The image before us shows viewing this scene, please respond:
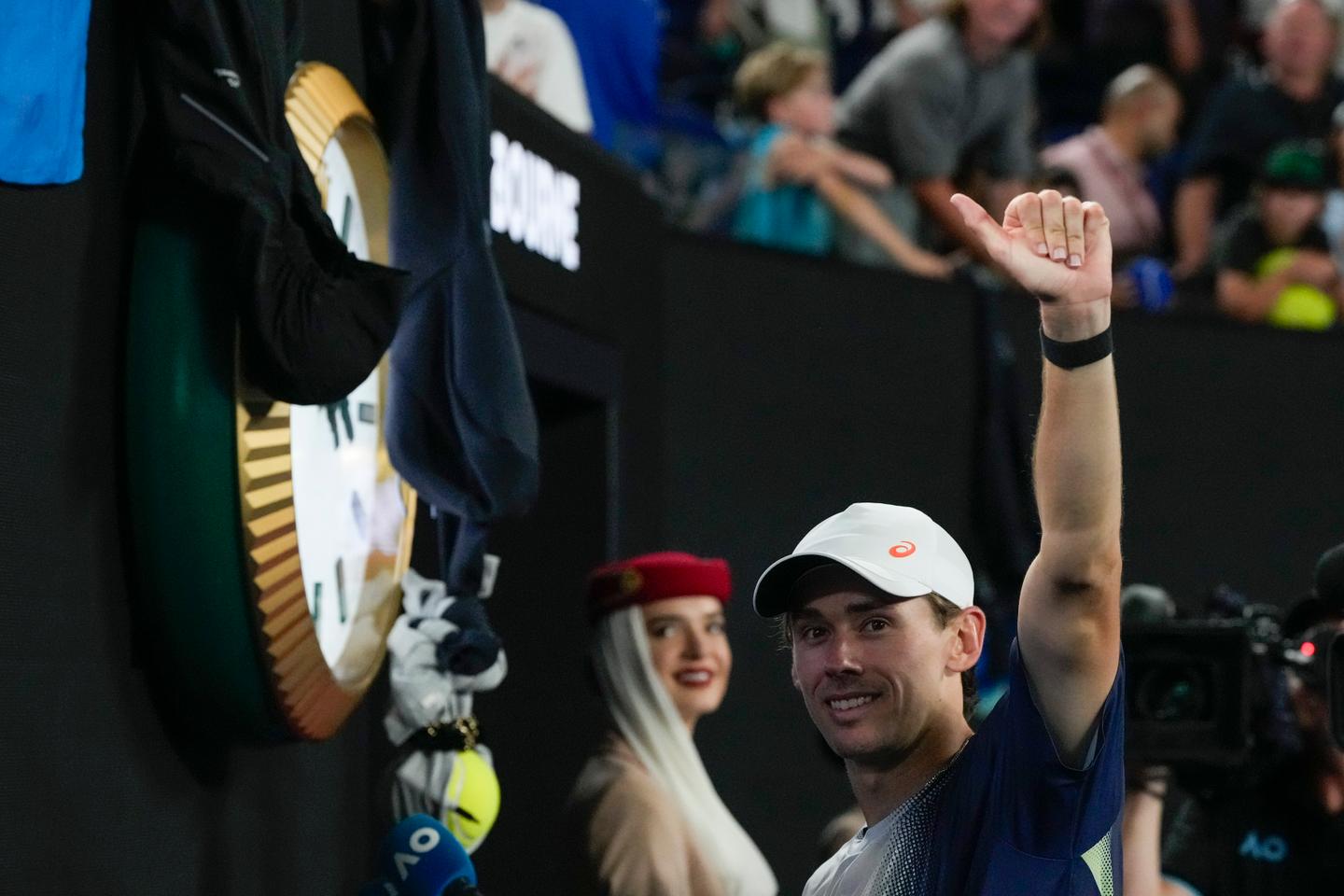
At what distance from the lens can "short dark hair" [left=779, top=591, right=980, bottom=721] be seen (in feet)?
6.24

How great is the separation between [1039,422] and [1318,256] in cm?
446

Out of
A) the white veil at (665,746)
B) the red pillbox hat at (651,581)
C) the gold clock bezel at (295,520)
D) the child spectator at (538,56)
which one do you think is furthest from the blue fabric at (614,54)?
the gold clock bezel at (295,520)

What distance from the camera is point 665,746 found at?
342cm

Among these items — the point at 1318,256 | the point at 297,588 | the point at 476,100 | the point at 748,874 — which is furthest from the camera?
the point at 1318,256

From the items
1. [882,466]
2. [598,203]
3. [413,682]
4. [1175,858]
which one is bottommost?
[1175,858]

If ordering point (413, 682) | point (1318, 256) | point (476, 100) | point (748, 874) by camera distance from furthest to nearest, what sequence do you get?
point (1318, 256) → point (748, 874) → point (476, 100) → point (413, 682)

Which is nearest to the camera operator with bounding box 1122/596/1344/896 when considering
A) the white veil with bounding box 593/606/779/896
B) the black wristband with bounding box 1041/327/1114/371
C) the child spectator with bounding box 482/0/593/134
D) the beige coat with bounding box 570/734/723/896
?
the white veil with bounding box 593/606/779/896

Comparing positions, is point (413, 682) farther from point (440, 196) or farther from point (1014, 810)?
point (1014, 810)

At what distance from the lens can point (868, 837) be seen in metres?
1.87

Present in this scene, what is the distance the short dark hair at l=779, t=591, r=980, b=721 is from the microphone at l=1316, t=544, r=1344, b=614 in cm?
81

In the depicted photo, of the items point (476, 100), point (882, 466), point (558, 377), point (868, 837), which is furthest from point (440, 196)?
point (882, 466)

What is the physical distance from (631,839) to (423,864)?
0.71 m

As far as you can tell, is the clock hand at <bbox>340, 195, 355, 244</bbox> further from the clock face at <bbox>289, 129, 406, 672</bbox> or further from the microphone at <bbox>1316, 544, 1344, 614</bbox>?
the microphone at <bbox>1316, 544, 1344, 614</bbox>

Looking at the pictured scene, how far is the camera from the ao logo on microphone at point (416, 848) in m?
2.56
